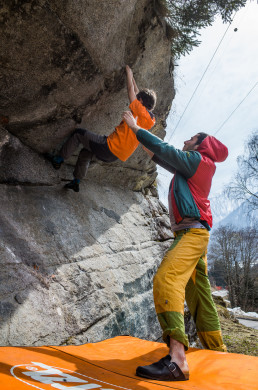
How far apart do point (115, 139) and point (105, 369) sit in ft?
10.3

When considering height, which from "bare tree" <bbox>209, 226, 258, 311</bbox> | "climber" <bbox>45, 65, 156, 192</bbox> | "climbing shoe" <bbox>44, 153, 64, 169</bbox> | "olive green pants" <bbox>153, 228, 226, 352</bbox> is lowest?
"bare tree" <bbox>209, 226, 258, 311</bbox>

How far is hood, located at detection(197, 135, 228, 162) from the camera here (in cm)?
275

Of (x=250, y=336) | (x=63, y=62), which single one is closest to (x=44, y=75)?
(x=63, y=62)

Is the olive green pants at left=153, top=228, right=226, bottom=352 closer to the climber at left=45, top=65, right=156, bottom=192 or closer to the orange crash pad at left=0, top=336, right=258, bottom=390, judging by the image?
the orange crash pad at left=0, top=336, right=258, bottom=390

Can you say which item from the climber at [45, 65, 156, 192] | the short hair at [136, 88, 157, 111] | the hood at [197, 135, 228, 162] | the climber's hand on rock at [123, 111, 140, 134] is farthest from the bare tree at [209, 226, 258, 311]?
the climber's hand on rock at [123, 111, 140, 134]

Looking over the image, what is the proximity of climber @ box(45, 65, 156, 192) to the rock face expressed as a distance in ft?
0.71

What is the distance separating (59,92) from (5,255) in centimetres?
239

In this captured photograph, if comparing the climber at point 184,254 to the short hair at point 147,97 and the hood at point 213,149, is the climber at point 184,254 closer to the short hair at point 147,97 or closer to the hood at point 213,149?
the hood at point 213,149

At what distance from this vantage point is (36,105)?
13.1 ft

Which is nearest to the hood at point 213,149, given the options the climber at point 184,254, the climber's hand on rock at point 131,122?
the climber at point 184,254

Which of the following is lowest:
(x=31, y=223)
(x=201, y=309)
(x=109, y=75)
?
(x=31, y=223)

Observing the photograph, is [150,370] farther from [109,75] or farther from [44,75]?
[109,75]

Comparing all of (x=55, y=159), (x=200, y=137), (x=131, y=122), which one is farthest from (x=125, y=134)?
(x=200, y=137)

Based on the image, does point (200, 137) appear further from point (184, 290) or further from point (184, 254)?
point (184, 290)
